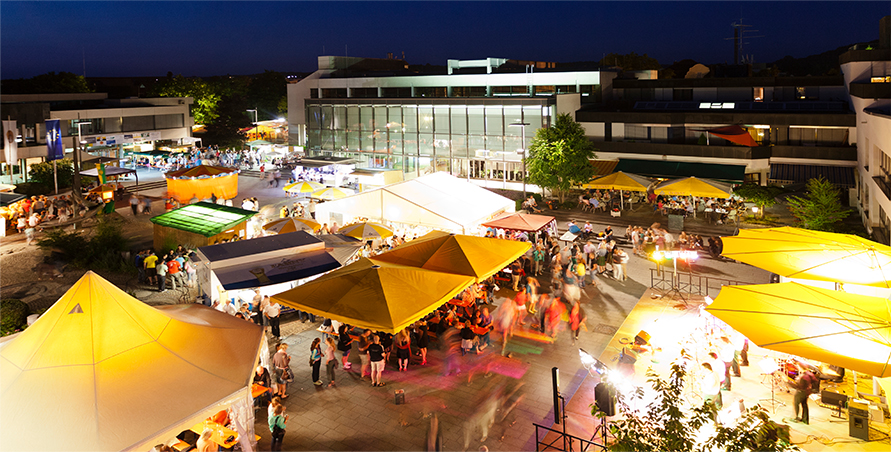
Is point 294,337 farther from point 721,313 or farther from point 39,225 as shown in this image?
point 39,225

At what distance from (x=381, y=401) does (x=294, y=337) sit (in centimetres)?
450

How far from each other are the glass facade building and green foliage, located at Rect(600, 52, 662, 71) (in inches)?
1956

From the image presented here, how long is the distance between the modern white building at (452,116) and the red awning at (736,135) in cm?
998

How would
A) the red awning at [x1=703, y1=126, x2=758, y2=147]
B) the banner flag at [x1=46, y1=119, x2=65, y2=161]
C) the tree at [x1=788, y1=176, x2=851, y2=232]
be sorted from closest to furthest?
the tree at [x1=788, y1=176, x2=851, y2=232], the red awning at [x1=703, y1=126, x2=758, y2=147], the banner flag at [x1=46, y1=119, x2=65, y2=161]

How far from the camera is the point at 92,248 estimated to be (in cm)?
2133

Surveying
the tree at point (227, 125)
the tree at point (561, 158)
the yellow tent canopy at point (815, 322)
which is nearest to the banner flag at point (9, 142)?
the tree at point (561, 158)

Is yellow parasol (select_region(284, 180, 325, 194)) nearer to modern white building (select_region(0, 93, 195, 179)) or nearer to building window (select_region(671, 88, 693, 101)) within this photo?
modern white building (select_region(0, 93, 195, 179))

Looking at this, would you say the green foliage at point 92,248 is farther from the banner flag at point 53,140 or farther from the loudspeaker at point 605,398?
the loudspeaker at point 605,398

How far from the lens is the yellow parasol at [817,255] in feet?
38.2

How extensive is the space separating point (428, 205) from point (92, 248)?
12.7 meters

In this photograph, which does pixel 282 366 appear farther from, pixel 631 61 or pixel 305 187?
pixel 631 61

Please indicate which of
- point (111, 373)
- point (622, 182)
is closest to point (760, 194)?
point (622, 182)

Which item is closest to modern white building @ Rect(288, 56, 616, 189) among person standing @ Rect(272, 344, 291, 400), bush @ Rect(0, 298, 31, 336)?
person standing @ Rect(272, 344, 291, 400)

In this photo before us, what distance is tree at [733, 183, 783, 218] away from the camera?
89.6ft
